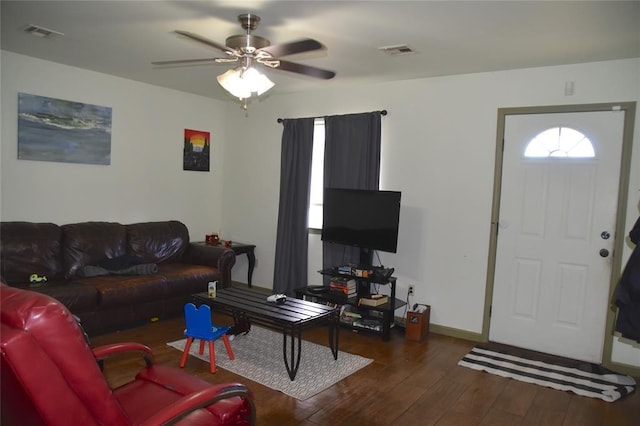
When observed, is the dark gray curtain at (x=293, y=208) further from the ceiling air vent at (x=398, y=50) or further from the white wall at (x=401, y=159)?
the ceiling air vent at (x=398, y=50)

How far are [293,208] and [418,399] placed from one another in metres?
2.79

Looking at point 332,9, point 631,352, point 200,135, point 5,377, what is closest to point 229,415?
point 5,377

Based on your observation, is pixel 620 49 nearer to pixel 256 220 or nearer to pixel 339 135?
pixel 339 135

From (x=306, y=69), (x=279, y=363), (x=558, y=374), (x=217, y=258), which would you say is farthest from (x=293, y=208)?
(x=558, y=374)

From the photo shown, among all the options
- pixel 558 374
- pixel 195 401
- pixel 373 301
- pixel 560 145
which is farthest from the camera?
pixel 373 301

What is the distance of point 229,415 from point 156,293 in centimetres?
250

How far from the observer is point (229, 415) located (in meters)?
1.87

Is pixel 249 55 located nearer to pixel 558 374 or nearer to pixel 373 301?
pixel 373 301

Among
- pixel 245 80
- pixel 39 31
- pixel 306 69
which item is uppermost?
pixel 39 31

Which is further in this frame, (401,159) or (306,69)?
(401,159)

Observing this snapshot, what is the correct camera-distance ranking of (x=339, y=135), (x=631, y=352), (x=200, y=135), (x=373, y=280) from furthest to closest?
(x=200, y=135) → (x=339, y=135) → (x=373, y=280) → (x=631, y=352)

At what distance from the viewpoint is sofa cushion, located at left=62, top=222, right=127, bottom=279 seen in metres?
4.09

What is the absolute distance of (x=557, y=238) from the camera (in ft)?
12.1

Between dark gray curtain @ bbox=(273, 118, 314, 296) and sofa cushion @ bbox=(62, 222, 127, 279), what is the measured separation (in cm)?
176
